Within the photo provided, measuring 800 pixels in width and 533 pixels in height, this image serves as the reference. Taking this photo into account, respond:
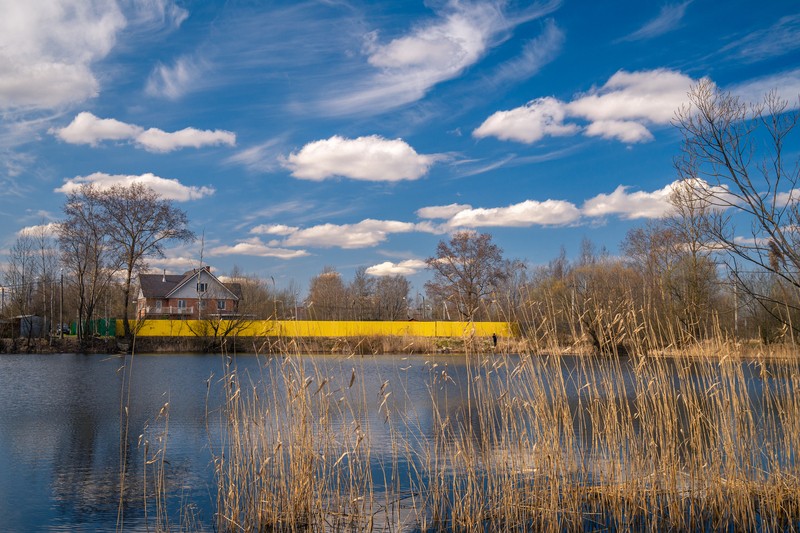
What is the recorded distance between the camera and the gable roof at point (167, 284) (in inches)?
2259

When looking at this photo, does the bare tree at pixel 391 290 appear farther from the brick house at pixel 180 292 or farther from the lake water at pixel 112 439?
the lake water at pixel 112 439

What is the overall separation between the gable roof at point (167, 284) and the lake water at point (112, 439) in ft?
124

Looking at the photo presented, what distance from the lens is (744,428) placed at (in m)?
6.06

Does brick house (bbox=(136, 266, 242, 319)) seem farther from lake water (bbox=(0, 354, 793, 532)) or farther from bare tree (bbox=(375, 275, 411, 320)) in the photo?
lake water (bbox=(0, 354, 793, 532))

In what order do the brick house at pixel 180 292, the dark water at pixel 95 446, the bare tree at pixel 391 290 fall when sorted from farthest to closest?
the bare tree at pixel 391 290, the brick house at pixel 180 292, the dark water at pixel 95 446

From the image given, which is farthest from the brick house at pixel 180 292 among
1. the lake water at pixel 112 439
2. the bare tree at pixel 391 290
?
the lake water at pixel 112 439

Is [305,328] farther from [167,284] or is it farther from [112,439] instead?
[112,439]

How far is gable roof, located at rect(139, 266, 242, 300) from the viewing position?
188ft

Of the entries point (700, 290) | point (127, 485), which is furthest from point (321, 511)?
point (700, 290)

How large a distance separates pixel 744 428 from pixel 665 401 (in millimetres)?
757

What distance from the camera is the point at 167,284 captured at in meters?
60.7

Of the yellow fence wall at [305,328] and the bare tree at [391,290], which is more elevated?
the bare tree at [391,290]

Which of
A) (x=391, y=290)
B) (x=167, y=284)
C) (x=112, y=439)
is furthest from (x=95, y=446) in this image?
(x=391, y=290)

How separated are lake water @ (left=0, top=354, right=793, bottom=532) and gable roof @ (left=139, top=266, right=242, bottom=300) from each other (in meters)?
37.9
